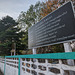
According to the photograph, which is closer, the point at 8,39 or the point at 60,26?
the point at 60,26

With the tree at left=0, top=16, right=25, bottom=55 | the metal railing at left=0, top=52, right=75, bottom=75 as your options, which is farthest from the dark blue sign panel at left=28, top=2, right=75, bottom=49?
the tree at left=0, top=16, right=25, bottom=55

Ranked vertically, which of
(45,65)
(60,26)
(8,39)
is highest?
(8,39)

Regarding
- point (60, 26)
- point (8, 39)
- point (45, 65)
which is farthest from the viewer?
point (8, 39)

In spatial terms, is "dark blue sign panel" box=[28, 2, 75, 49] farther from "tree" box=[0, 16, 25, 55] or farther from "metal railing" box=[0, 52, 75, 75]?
"tree" box=[0, 16, 25, 55]

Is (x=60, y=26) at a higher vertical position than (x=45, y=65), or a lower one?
higher

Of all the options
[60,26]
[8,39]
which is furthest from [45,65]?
[8,39]

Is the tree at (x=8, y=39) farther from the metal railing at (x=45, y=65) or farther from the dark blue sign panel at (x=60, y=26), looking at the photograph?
the dark blue sign panel at (x=60, y=26)

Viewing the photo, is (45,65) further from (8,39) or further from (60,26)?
(8,39)

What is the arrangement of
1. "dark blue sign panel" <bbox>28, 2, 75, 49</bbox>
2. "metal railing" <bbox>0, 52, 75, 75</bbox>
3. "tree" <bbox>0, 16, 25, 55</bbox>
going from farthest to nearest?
"tree" <bbox>0, 16, 25, 55</bbox> → "dark blue sign panel" <bbox>28, 2, 75, 49</bbox> → "metal railing" <bbox>0, 52, 75, 75</bbox>

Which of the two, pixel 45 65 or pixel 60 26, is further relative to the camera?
pixel 60 26

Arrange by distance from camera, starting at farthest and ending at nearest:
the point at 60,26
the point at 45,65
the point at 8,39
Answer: the point at 8,39
the point at 60,26
the point at 45,65

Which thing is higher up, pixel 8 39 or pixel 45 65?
pixel 8 39

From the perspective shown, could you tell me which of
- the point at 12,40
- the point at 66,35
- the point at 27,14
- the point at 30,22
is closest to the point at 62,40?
the point at 66,35

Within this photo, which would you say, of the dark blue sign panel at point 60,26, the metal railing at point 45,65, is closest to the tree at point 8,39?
the metal railing at point 45,65
